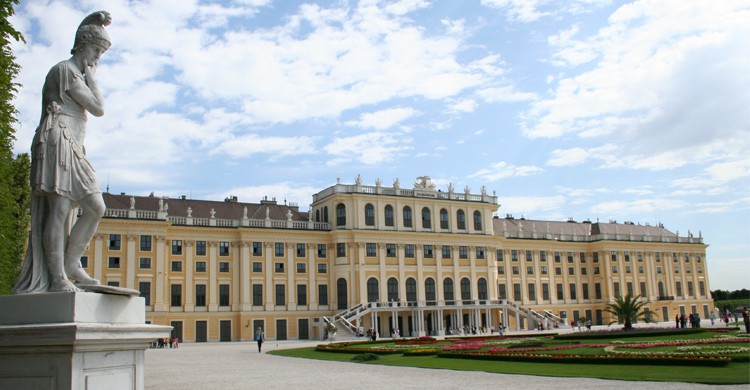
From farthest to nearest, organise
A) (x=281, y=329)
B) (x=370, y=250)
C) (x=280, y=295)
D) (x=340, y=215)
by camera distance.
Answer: (x=340, y=215) < (x=370, y=250) < (x=280, y=295) < (x=281, y=329)

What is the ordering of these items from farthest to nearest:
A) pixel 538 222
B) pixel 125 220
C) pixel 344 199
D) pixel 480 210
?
pixel 538 222
pixel 480 210
pixel 344 199
pixel 125 220

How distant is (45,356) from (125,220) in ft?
166

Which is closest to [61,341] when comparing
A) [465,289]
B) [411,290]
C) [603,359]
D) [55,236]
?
[55,236]

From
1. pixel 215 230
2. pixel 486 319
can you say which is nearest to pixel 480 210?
pixel 486 319

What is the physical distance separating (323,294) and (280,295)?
4200mm

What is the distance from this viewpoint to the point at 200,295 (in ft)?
186

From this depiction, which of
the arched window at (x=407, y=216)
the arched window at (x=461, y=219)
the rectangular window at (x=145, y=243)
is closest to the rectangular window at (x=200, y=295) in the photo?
the rectangular window at (x=145, y=243)

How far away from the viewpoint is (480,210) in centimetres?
6950

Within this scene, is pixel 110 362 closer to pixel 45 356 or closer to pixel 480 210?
pixel 45 356

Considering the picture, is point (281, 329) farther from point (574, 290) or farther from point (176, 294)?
point (574, 290)

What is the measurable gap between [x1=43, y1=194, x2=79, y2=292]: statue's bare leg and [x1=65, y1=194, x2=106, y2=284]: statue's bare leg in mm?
96

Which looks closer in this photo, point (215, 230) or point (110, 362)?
point (110, 362)

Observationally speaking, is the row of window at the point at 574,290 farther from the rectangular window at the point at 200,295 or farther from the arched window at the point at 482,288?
the rectangular window at the point at 200,295

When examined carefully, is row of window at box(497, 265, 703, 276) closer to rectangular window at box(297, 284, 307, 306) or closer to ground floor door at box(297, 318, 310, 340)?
rectangular window at box(297, 284, 307, 306)
